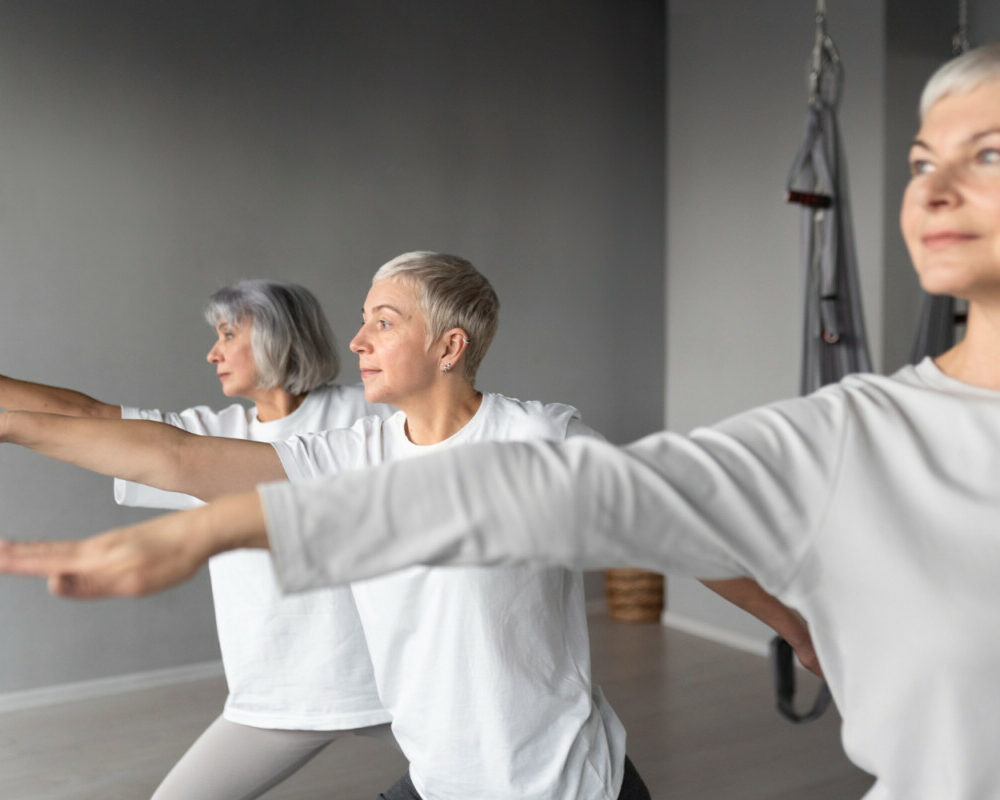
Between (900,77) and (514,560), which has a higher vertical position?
(900,77)

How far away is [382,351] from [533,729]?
730 millimetres

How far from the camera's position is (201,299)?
443cm

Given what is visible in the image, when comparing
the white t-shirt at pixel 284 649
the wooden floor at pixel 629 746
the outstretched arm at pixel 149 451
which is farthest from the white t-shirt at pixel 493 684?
the wooden floor at pixel 629 746

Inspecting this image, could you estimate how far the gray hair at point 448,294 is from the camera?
1965 millimetres

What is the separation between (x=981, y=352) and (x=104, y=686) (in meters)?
4.05

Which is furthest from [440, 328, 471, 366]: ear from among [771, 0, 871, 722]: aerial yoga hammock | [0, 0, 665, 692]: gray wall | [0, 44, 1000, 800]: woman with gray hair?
[0, 0, 665, 692]: gray wall

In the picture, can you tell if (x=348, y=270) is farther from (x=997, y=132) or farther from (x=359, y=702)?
(x=997, y=132)

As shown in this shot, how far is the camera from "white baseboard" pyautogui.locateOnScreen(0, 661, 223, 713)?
13.4ft

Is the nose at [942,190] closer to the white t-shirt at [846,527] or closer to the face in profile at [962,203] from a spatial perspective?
the face in profile at [962,203]

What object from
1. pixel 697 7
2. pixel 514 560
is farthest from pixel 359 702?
pixel 697 7

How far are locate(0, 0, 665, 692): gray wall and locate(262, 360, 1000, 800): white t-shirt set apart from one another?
12.4 ft

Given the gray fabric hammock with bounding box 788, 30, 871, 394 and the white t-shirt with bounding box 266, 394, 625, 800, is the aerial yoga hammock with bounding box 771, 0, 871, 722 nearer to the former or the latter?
the gray fabric hammock with bounding box 788, 30, 871, 394

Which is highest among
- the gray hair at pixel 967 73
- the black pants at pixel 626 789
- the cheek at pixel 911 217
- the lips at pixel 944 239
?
the gray hair at pixel 967 73

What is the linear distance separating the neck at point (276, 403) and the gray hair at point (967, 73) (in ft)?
6.59
